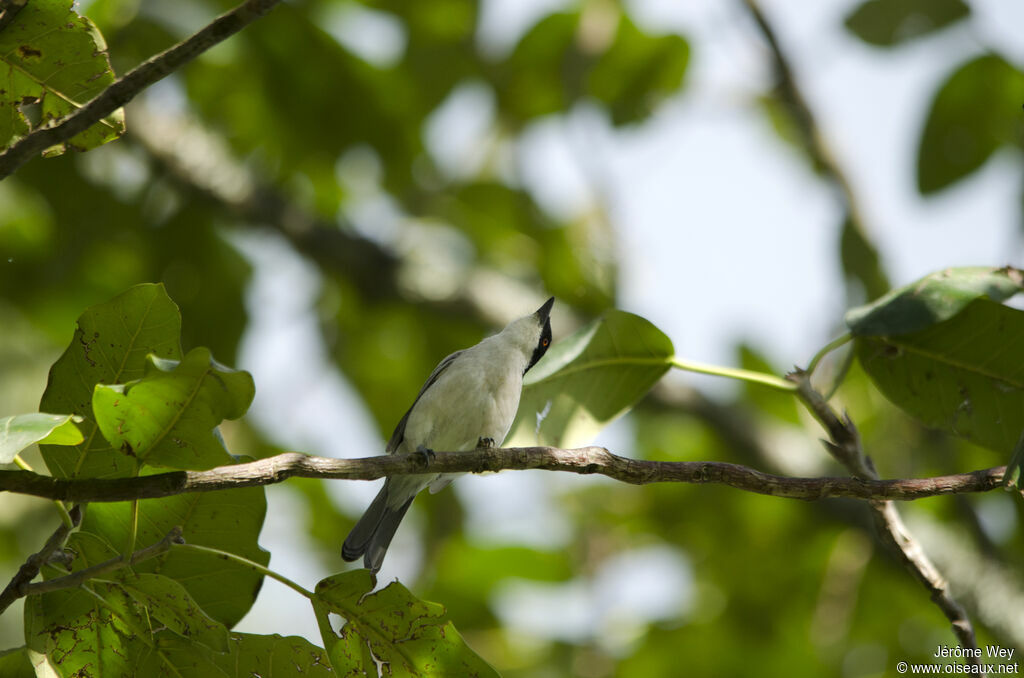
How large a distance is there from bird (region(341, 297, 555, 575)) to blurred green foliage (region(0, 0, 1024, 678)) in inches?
40.4

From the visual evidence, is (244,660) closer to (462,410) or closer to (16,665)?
(16,665)

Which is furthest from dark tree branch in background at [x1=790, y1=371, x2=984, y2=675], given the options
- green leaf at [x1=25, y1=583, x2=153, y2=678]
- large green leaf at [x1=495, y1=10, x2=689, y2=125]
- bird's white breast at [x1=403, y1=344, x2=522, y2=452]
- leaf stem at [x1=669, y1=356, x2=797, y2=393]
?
large green leaf at [x1=495, y1=10, x2=689, y2=125]

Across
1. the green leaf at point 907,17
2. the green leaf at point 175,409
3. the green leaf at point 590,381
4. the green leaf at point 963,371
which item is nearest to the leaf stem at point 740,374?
the green leaf at point 590,381

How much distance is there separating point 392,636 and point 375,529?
4.94ft

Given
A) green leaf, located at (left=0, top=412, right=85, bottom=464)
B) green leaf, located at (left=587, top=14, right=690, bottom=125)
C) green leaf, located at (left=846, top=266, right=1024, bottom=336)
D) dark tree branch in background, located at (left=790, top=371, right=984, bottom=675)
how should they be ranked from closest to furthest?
green leaf, located at (left=0, top=412, right=85, bottom=464) < dark tree branch in background, located at (left=790, top=371, right=984, bottom=675) < green leaf, located at (left=846, top=266, right=1024, bottom=336) < green leaf, located at (left=587, top=14, right=690, bottom=125)

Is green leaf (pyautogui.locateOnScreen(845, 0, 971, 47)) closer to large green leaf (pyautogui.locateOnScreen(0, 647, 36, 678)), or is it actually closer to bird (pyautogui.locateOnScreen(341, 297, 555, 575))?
bird (pyautogui.locateOnScreen(341, 297, 555, 575))

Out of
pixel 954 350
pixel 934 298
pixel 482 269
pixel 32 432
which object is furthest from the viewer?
pixel 482 269

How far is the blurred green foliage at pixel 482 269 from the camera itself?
445cm

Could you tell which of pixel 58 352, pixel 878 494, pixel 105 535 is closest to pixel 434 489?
pixel 105 535

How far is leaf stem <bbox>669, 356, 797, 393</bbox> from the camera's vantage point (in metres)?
2.36

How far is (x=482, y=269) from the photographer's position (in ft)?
18.9

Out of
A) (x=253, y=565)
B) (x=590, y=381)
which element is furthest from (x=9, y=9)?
(x=590, y=381)

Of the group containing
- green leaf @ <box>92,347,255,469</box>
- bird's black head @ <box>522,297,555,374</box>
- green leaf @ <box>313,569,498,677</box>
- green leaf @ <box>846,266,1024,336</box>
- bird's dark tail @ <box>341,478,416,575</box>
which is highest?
green leaf @ <box>92,347,255,469</box>

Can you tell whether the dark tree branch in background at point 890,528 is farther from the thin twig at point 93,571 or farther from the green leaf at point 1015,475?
the thin twig at point 93,571
